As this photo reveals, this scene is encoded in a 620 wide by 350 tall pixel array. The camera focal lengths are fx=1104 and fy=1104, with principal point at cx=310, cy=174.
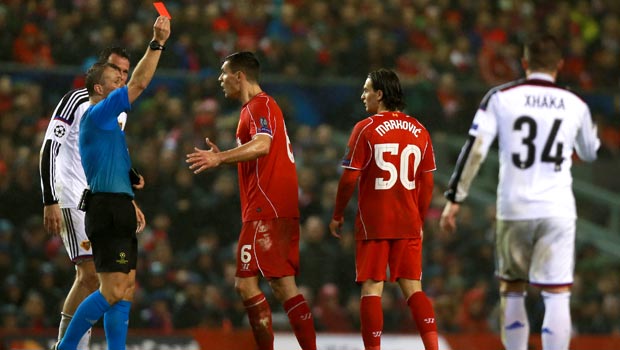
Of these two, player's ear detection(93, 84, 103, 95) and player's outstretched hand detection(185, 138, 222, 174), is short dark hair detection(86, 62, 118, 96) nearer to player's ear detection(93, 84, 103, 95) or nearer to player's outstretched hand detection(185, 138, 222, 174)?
player's ear detection(93, 84, 103, 95)

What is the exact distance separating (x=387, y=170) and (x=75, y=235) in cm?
239

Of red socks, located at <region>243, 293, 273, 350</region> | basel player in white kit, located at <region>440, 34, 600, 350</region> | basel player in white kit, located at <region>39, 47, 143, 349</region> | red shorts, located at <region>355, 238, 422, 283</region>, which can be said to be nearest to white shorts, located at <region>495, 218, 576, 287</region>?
basel player in white kit, located at <region>440, 34, 600, 350</region>

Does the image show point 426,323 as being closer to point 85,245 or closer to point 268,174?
point 268,174

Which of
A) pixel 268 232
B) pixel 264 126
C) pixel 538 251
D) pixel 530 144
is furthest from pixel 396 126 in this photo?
pixel 538 251

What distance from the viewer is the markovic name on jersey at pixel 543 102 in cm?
704

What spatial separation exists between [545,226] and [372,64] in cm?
A: 933

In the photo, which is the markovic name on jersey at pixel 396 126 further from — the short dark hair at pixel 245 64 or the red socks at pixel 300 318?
the red socks at pixel 300 318

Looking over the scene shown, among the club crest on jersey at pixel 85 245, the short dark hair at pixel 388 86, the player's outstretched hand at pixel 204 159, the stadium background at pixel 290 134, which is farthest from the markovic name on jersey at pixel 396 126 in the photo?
the stadium background at pixel 290 134

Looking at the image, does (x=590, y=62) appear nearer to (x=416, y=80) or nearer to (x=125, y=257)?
(x=416, y=80)

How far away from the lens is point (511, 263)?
711 cm

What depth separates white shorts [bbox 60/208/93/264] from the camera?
8.27 metres

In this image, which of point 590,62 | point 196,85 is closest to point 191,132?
point 196,85

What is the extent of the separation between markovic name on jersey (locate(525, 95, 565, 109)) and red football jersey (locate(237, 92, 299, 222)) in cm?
192

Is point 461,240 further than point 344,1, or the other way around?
point 344,1
